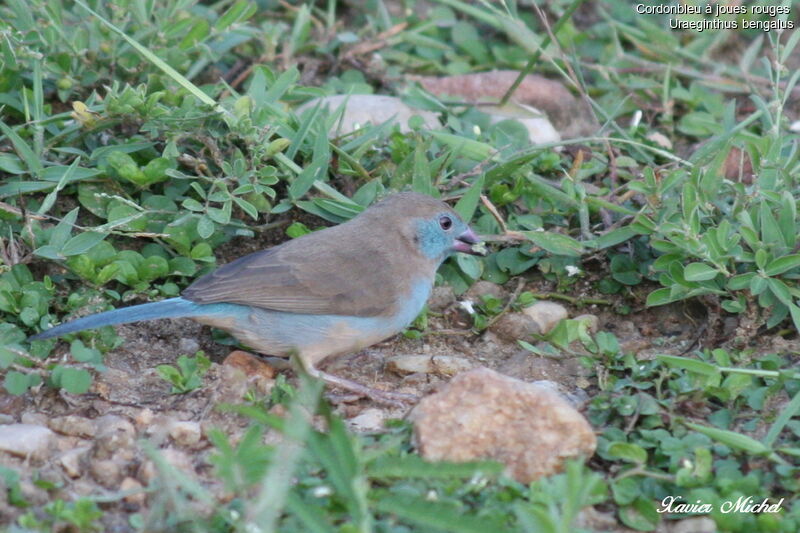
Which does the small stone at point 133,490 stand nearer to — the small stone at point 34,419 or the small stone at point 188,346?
the small stone at point 34,419

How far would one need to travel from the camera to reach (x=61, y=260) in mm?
4531

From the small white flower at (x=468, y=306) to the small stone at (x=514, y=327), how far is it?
12cm

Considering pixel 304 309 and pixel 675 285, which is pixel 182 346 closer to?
pixel 304 309

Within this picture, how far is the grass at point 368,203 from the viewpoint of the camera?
336cm

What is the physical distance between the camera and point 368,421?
160 inches

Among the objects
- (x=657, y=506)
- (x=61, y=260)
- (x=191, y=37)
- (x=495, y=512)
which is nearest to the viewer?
(x=495, y=512)

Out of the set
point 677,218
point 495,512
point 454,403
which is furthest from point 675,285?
point 495,512

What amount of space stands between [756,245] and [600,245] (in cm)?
71

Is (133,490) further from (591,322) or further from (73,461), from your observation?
(591,322)

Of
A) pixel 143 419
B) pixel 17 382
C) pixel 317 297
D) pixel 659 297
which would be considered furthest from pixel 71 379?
pixel 659 297

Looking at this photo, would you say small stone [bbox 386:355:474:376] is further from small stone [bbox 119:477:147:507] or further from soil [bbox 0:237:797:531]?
small stone [bbox 119:477:147:507]

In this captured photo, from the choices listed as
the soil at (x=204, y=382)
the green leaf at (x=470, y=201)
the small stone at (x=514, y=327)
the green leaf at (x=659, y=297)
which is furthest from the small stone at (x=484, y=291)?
the green leaf at (x=659, y=297)

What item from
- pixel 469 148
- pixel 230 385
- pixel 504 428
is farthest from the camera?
pixel 469 148

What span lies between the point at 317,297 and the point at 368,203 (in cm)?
76
